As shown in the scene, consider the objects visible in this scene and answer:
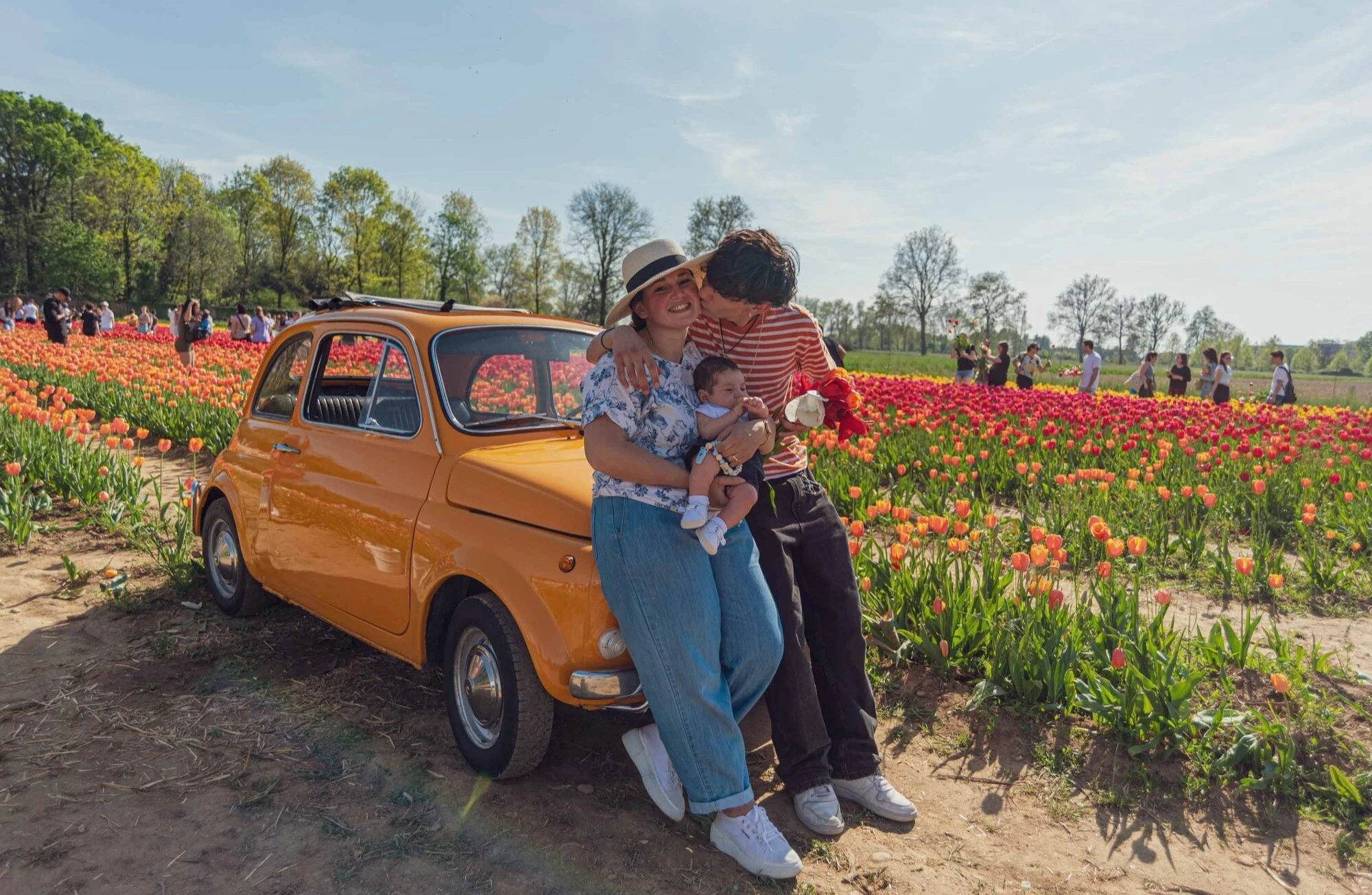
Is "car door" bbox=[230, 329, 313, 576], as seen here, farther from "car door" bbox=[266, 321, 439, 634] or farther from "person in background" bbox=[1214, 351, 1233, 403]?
"person in background" bbox=[1214, 351, 1233, 403]

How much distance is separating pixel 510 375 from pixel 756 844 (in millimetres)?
2278

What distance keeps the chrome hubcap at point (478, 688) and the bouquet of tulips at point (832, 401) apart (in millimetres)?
1394

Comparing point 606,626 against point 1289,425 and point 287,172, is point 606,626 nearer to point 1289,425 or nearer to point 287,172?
point 1289,425

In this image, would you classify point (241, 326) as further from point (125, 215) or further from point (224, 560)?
point (125, 215)

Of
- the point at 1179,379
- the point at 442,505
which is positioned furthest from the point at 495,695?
the point at 1179,379

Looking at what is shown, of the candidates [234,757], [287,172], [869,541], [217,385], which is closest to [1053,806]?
[869,541]

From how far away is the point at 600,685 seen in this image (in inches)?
110

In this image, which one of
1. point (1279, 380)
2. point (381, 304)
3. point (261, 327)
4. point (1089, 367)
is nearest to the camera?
point (381, 304)

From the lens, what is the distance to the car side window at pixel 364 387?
3738 millimetres

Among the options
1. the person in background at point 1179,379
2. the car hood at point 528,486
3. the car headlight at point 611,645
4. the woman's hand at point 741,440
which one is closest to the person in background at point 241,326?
the person in background at point 1179,379

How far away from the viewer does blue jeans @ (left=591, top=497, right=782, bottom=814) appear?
2.71m

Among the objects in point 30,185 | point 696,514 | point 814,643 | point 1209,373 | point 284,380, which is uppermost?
point 30,185

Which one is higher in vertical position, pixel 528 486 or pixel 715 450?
pixel 715 450

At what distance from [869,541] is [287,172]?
210 feet
